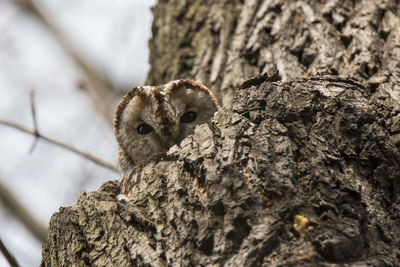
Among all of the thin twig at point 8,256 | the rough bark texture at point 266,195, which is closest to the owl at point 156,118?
the rough bark texture at point 266,195

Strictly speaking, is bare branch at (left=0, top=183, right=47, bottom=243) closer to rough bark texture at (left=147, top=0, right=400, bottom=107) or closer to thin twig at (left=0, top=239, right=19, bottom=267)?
rough bark texture at (left=147, top=0, right=400, bottom=107)

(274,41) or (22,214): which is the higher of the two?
(22,214)

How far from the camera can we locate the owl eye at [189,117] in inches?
155

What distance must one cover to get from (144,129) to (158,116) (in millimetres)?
290

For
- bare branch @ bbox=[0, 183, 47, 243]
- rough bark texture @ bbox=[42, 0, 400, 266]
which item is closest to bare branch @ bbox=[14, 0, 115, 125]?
bare branch @ bbox=[0, 183, 47, 243]

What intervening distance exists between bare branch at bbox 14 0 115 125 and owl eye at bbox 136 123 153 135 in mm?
2199

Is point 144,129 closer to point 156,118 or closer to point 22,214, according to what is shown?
point 156,118

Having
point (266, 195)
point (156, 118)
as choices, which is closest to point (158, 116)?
point (156, 118)

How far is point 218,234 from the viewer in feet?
6.59

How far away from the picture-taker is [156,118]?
3.83 metres

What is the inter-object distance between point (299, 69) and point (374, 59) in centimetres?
Answer: 52

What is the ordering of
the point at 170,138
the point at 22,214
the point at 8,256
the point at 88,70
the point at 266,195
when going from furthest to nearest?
1. the point at 88,70
2. the point at 22,214
3. the point at 170,138
4. the point at 8,256
5. the point at 266,195

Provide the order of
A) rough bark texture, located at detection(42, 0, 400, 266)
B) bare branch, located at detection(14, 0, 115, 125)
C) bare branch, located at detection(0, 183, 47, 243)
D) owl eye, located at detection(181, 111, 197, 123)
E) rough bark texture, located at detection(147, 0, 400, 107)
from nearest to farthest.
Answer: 1. rough bark texture, located at detection(42, 0, 400, 266)
2. rough bark texture, located at detection(147, 0, 400, 107)
3. owl eye, located at detection(181, 111, 197, 123)
4. bare branch, located at detection(0, 183, 47, 243)
5. bare branch, located at detection(14, 0, 115, 125)

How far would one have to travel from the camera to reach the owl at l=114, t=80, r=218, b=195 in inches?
149
